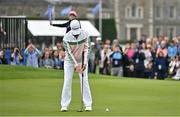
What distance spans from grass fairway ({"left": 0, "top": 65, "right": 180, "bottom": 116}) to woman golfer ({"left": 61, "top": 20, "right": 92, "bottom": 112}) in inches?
12.3

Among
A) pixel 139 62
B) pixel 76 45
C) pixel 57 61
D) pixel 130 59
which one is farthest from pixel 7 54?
pixel 76 45

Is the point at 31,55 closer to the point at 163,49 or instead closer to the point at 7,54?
the point at 7,54

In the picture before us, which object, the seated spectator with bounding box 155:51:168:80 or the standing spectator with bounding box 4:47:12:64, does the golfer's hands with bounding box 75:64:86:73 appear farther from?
the seated spectator with bounding box 155:51:168:80

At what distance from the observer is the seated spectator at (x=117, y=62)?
3362 cm

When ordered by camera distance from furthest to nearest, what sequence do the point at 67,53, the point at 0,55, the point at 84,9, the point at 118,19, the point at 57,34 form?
the point at 118,19, the point at 84,9, the point at 57,34, the point at 0,55, the point at 67,53

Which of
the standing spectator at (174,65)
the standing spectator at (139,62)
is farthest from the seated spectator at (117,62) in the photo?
the standing spectator at (174,65)

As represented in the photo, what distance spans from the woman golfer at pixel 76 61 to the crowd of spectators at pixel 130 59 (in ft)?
49.4

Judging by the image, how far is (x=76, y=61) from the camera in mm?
17312

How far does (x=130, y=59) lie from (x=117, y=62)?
1.57m

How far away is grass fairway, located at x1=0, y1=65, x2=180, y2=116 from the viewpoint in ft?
56.3

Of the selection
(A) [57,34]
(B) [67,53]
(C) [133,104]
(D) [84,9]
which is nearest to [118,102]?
(C) [133,104]

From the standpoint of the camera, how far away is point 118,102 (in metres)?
19.2

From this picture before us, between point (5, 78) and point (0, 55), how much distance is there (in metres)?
6.05

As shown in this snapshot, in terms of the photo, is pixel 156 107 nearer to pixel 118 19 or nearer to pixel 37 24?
pixel 37 24
